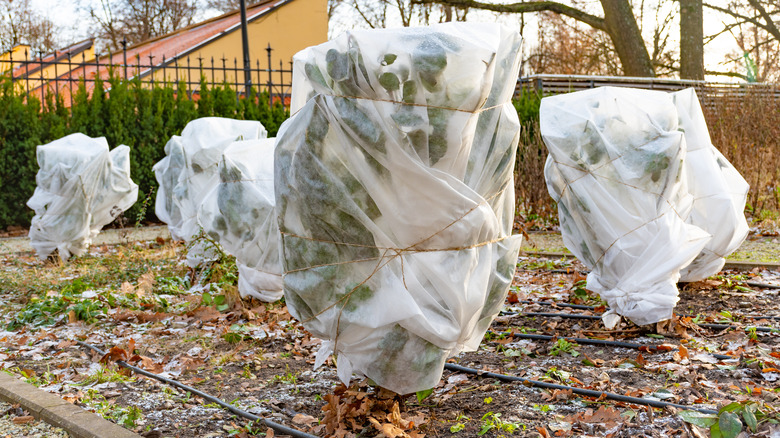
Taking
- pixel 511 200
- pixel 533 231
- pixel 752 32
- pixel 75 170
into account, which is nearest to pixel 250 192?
pixel 511 200

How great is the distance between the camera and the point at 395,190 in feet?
8.52

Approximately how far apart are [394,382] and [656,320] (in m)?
2.07

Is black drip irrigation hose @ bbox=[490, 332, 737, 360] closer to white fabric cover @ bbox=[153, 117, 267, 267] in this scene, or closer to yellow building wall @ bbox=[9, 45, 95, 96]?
white fabric cover @ bbox=[153, 117, 267, 267]

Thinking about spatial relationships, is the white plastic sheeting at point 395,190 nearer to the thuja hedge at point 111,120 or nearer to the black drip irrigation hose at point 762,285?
the black drip irrigation hose at point 762,285

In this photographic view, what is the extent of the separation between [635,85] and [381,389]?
11.6m

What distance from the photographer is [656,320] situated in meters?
4.09

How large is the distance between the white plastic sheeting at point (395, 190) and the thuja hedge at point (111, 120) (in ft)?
27.4

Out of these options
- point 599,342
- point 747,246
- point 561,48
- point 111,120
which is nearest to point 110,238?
point 111,120

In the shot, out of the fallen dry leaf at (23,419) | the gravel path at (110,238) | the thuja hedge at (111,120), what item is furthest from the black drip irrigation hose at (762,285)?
the thuja hedge at (111,120)

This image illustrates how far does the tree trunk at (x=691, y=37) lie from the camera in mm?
14422

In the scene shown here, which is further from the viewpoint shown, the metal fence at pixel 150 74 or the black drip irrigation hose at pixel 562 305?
the metal fence at pixel 150 74

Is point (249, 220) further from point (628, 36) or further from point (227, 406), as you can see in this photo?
point (628, 36)

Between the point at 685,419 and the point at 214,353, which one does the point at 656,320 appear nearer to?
the point at 685,419

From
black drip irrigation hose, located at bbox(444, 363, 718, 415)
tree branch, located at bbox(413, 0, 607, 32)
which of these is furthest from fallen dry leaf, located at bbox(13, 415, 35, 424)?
tree branch, located at bbox(413, 0, 607, 32)
